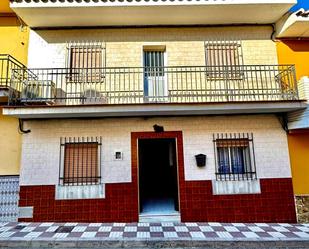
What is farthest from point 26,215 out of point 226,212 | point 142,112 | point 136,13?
point 136,13

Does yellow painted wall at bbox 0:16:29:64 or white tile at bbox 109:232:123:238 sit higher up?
yellow painted wall at bbox 0:16:29:64

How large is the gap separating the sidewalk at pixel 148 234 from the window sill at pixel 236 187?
938 mm

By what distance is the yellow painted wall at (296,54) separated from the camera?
8.34 meters

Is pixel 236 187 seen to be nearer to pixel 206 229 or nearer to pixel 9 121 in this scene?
pixel 206 229

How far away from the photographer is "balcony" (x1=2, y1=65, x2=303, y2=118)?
738 cm

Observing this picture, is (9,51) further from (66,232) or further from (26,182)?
(66,232)

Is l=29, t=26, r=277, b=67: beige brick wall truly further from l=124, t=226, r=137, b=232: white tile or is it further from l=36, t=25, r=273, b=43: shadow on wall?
l=124, t=226, r=137, b=232: white tile

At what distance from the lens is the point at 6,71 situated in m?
8.21

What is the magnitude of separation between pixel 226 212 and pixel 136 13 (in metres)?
6.99

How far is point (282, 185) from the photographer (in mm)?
7633

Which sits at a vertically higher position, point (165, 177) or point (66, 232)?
point (165, 177)

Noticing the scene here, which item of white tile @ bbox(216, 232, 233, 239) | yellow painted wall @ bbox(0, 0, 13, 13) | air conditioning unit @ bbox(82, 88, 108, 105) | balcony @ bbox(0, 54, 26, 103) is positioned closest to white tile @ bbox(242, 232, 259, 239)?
white tile @ bbox(216, 232, 233, 239)

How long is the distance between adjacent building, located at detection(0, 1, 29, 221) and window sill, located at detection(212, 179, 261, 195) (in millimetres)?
6367

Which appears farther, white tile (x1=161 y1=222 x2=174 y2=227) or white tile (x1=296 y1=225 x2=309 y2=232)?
white tile (x1=161 y1=222 x2=174 y2=227)
